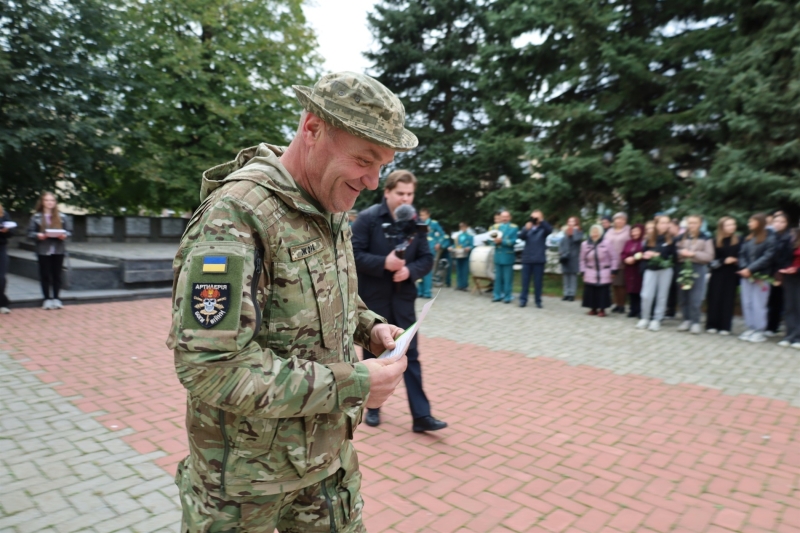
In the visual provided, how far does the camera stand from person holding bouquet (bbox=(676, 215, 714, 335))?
30.3 ft

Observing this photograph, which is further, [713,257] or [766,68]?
[766,68]

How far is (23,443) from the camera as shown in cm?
411

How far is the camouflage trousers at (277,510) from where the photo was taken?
1.58 m

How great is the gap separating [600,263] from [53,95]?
14.7 metres

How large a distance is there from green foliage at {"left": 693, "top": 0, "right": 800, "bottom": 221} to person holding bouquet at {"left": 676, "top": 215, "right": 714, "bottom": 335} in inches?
54.5

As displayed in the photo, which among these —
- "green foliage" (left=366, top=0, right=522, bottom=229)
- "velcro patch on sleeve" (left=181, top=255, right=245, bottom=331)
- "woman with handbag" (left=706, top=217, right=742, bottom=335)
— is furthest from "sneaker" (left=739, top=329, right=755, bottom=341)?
"green foliage" (left=366, top=0, right=522, bottom=229)

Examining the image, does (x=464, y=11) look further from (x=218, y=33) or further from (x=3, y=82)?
(x=3, y=82)

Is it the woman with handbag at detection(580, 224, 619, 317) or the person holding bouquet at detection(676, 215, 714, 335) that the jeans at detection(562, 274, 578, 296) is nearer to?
the woman with handbag at detection(580, 224, 619, 317)

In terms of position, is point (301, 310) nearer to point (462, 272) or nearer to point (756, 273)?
point (756, 273)

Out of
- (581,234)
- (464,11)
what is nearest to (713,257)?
(581,234)

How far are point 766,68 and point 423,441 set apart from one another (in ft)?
33.0

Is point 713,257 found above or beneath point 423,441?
above

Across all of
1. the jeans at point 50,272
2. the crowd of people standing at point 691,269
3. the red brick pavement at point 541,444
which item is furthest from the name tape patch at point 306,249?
the jeans at point 50,272

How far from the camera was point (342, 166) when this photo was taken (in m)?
1.57
